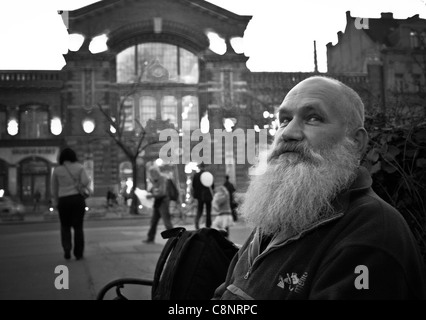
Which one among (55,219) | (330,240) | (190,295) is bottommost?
(55,219)

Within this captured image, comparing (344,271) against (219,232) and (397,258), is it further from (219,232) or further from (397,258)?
(219,232)

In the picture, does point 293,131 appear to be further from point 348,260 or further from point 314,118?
point 348,260

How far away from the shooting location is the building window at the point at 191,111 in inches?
1234

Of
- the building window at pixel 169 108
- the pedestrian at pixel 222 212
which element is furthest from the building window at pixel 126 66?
the pedestrian at pixel 222 212

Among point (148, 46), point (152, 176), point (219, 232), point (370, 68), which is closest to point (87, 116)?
point (148, 46)

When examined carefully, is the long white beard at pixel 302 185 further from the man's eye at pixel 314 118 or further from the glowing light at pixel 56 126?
the glowing light at pixel 56 126

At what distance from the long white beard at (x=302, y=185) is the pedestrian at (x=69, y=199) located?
5.66 metres

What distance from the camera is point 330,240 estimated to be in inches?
63.3

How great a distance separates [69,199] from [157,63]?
84.2 feet

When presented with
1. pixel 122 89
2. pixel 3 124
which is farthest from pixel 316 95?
pixel 3 124

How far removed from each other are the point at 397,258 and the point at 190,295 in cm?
95

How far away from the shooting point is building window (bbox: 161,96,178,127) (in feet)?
103

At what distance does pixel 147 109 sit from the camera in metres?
31.3

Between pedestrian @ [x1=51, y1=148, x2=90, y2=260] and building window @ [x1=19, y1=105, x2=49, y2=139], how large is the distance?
24.7 m
